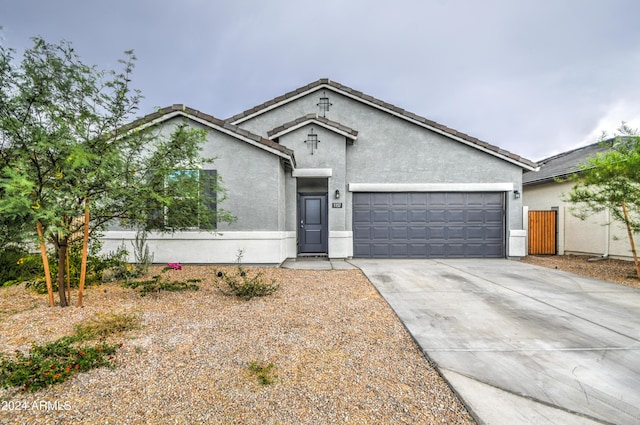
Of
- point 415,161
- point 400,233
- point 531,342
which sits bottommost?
point 531,342

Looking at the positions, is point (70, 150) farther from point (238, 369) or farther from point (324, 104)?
point (324, 104)

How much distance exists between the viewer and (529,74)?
1339 centimetres

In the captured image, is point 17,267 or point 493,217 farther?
point 493,217

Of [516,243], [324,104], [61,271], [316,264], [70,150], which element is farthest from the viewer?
[324,104]

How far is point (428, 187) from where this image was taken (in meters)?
9.59

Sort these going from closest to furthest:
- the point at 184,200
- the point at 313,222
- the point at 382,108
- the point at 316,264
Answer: the point at 184,200 < the point at 316,264 < the point at 382,108 < the point at 313,222

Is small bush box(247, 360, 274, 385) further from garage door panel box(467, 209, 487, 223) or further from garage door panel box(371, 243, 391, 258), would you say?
garage door panel box(467, 209, 487, 223)

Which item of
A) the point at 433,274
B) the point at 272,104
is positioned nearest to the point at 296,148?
the point at 272,104

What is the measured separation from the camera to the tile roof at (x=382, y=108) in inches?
372

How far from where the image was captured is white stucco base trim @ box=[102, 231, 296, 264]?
7379 mm

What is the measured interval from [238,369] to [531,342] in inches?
123

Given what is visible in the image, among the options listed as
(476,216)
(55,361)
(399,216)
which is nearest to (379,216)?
(399,216)

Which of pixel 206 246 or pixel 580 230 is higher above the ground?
pixel 580 230

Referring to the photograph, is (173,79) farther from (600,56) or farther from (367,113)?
(600,56)
